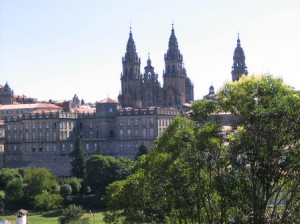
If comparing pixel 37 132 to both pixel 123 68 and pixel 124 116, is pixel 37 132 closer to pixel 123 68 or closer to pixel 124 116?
pixel 124 116

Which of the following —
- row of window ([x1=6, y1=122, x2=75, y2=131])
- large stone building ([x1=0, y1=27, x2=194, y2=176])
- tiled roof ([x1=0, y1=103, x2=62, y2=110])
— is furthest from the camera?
tiled roof ([x1=0, y1=103, x2=62, y2=110])

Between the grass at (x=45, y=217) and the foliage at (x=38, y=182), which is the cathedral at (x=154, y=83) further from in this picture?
the grass at (x=45, y=217)

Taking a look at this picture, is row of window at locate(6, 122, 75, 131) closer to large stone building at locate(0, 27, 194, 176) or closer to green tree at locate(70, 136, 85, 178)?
large stone building at locate(0, 27, 194, 176)

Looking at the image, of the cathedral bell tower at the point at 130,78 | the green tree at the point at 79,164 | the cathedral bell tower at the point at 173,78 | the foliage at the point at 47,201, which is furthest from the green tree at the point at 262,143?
the cathedral bell tower at the point at 130,78

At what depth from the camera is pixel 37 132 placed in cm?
9281

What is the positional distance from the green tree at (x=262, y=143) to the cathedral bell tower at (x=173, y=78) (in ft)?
281

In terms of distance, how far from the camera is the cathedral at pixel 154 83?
10725 centimetres

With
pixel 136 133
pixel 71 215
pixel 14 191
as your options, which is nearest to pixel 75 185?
pixel 14 191

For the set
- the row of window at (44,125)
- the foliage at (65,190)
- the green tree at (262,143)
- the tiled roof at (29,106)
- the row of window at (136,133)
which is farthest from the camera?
the tiled roof at (29,106)

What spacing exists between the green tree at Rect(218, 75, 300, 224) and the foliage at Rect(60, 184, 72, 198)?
4051 centimetres

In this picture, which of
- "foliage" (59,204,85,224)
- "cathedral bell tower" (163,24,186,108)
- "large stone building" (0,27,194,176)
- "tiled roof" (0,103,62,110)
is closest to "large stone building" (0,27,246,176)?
"large stone building" (0,27,194,176)

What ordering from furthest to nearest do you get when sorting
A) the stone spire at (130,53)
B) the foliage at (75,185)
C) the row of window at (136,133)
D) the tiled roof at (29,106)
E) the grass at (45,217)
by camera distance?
the tiled roof at (29,106) → the stone spire at (130,53) → the row of window at (136,133) → the foliage at (75,185) → the grass at (45,217)

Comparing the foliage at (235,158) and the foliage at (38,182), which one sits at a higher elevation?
the foliage at (235,158)

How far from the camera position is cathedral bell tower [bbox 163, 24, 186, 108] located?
351 ft
